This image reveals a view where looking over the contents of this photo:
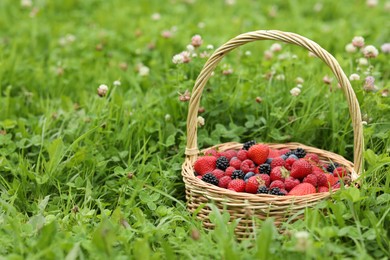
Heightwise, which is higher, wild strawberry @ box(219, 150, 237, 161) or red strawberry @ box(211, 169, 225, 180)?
red strawberry @ box(211, 169, 225, 180)

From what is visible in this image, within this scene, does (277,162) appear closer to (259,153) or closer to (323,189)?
(259,153)

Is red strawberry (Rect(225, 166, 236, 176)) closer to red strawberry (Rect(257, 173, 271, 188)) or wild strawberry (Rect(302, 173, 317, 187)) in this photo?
red strawberry (Rect(257, 173, 271, 188))

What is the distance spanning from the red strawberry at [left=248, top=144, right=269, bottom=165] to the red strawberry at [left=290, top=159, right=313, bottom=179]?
0.19 meters

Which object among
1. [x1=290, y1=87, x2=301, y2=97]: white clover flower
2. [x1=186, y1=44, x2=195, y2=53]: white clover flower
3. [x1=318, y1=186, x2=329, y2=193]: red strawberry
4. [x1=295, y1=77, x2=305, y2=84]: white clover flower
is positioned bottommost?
[x1=318, y1=186, x2=329, y2=193]: red strawberry

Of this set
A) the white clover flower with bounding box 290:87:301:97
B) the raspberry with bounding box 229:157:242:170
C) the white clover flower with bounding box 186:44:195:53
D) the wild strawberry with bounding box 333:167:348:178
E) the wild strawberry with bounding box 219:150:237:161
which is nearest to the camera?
the wild strawberry with bounding box 333:167:348:178

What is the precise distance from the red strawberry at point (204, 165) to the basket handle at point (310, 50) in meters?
0.10

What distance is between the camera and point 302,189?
269 cm

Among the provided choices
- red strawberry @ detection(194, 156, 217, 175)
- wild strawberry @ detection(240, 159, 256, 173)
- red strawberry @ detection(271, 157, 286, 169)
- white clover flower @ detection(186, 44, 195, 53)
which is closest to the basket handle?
red strawberry @ detection(194, 156, 217, 175)

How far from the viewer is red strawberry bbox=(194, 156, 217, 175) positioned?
9.62ft

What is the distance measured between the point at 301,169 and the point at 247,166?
250 millimetres

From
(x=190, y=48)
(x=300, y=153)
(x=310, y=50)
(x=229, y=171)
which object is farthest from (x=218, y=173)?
(x=190, y=48)

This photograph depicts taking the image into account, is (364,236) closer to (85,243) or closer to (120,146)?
(85,243)

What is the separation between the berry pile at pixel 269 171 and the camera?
2742 millimetres

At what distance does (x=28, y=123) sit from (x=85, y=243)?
136cm
